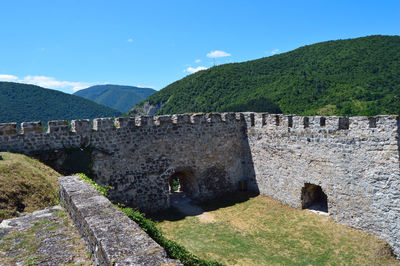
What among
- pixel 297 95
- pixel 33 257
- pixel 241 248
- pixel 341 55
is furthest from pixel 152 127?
pixel 341 55

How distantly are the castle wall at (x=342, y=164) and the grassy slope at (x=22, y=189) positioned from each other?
9.32 m

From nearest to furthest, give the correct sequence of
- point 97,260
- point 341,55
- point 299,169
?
point 97,260
point 299,169
point 341,55

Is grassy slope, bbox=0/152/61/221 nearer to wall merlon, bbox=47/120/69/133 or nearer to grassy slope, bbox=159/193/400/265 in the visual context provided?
wall merlon, bbox=47/120/69/133

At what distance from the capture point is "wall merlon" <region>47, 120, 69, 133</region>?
10634 mm

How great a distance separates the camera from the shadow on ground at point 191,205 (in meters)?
12.7

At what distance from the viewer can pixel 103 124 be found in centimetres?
1162

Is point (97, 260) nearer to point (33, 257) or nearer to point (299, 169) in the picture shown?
point (33, 257)

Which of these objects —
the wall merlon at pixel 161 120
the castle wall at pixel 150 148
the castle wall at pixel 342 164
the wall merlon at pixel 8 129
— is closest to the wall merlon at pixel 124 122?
the castle wall at pixel 150 148

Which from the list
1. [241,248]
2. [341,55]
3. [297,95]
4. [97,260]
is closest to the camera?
[97,260]

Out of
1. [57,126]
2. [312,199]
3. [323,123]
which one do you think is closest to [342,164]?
[323,123]

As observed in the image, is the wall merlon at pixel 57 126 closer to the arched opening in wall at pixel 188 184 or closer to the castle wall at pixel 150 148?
the castle wall at pixel 150 148

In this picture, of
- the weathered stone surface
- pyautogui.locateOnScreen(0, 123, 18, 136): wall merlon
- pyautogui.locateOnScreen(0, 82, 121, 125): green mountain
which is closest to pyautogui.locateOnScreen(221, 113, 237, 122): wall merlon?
pyautogui.locateOnScreen(0, 123, 18, 136): wall merlon

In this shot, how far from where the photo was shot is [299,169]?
12148 millimetres

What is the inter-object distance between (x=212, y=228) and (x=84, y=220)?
809cm
